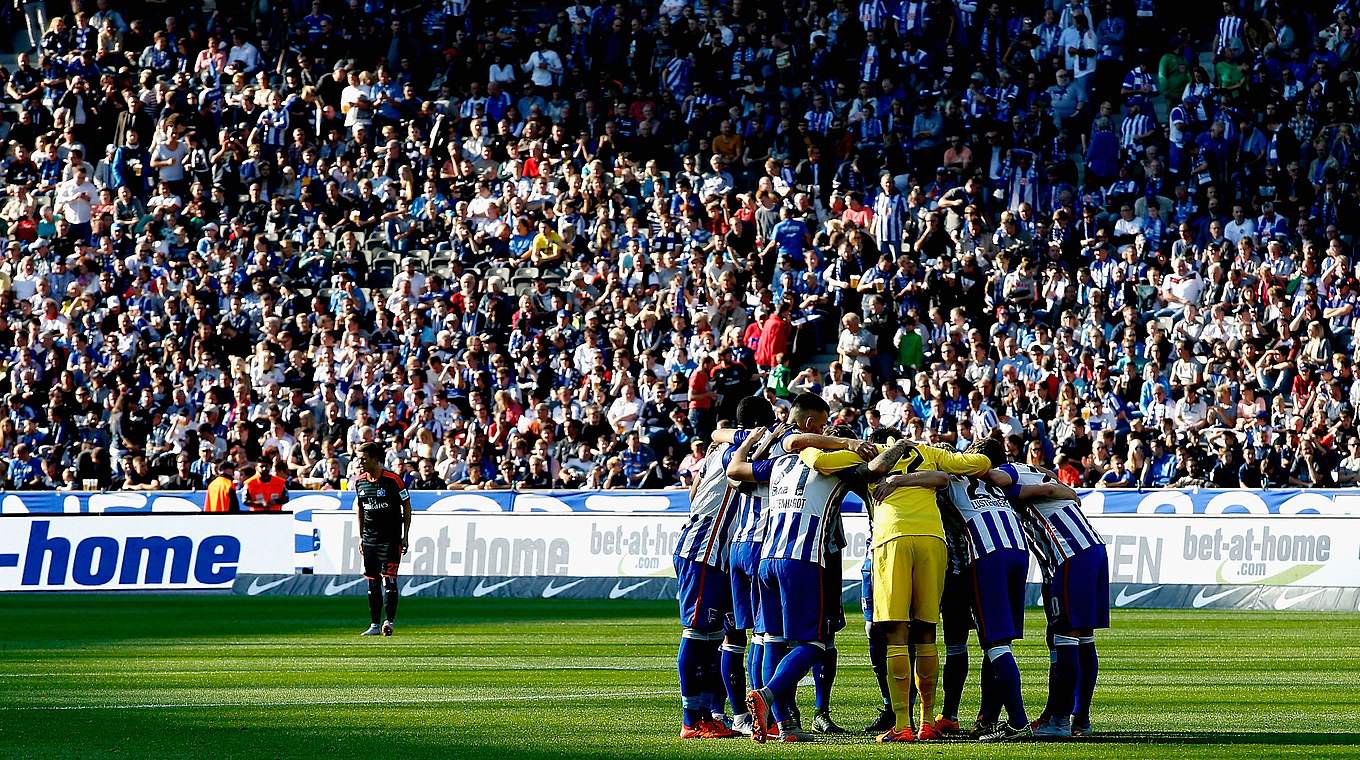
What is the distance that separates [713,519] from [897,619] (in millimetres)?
1247

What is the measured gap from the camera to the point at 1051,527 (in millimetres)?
11234

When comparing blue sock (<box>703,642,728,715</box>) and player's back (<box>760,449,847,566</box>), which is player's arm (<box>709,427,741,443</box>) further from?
blue sock (<box>703,642,728,715</box>)

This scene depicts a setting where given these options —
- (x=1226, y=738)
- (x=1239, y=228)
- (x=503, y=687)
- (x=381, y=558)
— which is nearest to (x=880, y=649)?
(x=1226, y=738)

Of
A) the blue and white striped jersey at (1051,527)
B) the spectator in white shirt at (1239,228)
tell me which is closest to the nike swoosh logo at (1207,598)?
the spectator in white shirt at (1239,228)

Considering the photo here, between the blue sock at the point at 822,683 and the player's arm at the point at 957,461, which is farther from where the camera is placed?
the blue sock at the point at 822,683

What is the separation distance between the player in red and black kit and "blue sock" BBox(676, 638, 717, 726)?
9615 mm

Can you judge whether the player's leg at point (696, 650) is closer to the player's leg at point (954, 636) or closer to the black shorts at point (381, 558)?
the player's leg at point (954, 636)


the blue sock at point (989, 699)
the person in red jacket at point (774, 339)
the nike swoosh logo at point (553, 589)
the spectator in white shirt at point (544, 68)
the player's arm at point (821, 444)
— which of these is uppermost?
the spectator in white shirt at point (544, 68)

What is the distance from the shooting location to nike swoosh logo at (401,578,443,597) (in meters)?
26.7

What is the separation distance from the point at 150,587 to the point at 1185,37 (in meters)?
18.4

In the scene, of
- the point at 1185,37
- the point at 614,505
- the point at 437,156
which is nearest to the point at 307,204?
the point at 437,156

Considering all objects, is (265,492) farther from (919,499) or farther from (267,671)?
(919,499)

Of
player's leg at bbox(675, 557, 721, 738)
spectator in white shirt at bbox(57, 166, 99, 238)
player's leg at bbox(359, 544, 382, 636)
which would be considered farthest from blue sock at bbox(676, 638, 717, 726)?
spectator in white shirt at bbox(57, 166, 99, 238)

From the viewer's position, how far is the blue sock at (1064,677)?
1102 cm
